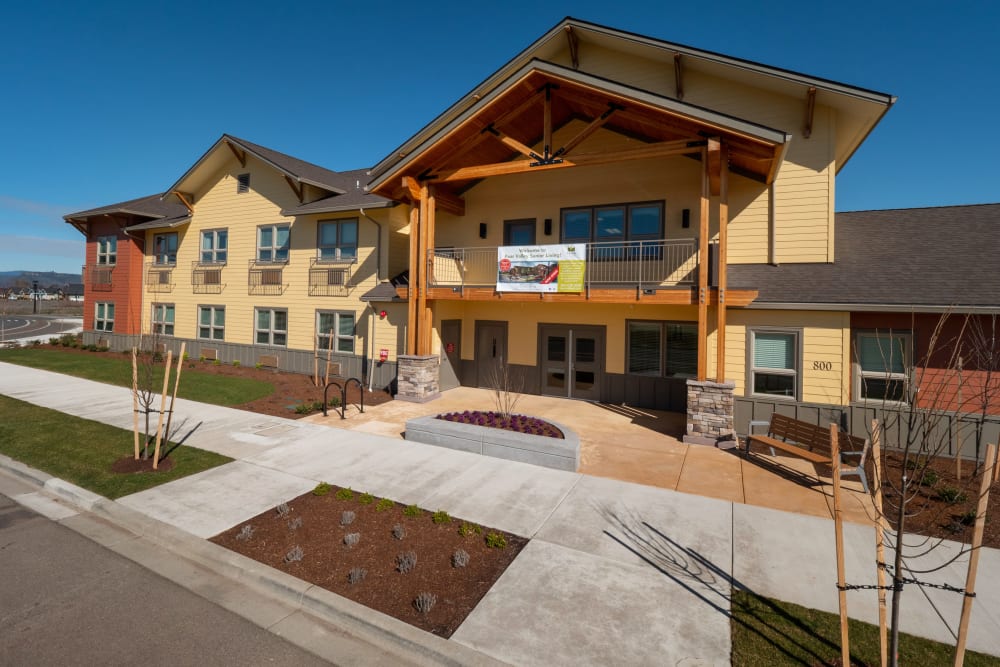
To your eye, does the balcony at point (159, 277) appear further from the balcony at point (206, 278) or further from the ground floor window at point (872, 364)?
the ground floor window at point (872, 364)

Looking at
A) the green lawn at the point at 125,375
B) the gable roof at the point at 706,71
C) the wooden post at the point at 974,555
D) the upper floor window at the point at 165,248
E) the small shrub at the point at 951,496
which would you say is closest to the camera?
the wooden post at the point at 974,555

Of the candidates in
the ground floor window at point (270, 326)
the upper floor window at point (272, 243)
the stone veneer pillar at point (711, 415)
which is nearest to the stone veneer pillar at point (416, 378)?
the stone veneer pillar at point (711, 415)

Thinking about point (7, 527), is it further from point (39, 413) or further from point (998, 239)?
point (998, 239)

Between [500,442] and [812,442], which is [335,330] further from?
[812,442]

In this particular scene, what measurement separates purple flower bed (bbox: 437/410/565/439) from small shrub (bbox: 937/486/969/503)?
6.08m

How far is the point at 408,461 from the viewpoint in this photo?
29.0 ft

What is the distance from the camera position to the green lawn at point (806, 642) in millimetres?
3988

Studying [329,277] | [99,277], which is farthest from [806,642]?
[99,277]

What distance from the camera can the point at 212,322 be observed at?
21406 millimetres

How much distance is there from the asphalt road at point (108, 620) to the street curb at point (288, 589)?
1.43 ft

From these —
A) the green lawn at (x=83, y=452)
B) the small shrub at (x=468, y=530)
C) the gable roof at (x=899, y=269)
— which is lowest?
the small shrub at (x=468, y=530)

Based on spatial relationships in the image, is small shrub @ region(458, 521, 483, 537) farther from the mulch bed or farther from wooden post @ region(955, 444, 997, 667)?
wooden post @ region(955, 444, 997, 667)

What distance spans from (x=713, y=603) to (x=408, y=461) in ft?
18.6

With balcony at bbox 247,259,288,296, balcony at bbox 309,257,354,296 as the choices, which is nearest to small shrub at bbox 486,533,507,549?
balcony at bbox 309,257,354,296
